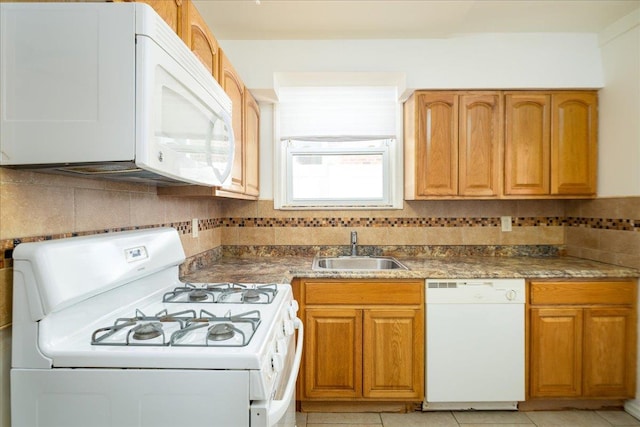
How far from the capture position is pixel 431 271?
2.19 meters

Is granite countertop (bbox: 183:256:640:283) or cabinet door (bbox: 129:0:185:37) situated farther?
granite countertop (bbox: 183:256:640:283)

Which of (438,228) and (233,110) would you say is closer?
(233,110)

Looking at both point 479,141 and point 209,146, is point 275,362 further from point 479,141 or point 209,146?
point 479,141

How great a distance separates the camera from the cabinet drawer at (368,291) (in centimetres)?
219

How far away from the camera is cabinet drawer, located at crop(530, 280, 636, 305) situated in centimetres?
218

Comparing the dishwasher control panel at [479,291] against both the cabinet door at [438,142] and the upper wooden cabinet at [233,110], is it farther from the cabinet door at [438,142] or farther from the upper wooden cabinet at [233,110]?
the upper wooden cabinet at [233,110]

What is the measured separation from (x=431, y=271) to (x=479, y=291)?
11.5 inches

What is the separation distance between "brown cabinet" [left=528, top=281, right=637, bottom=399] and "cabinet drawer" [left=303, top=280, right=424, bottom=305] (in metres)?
0.70

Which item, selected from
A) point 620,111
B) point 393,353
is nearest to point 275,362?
point 393,353

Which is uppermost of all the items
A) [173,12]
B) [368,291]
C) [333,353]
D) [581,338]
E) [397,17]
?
[397,17]

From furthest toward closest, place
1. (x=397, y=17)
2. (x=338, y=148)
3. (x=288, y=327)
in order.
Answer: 1. (x=338, y=148)
2. (x=397, y=17)
3. (x=288, y=327)

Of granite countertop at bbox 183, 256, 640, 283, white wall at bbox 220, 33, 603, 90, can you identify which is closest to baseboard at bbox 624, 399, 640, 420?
granite countertop at bbox 183, 256, 640, 283

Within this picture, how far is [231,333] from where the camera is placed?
1.01m

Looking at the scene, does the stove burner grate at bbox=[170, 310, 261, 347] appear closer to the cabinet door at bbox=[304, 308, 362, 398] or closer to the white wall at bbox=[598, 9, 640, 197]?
the cabinet door at bbox=[304, 308, 362, 398]
